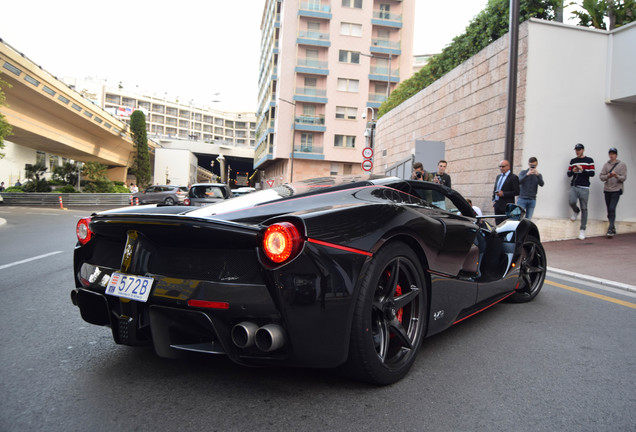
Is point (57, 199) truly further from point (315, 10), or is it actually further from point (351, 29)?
point (351, 29)

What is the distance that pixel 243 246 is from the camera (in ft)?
6.61

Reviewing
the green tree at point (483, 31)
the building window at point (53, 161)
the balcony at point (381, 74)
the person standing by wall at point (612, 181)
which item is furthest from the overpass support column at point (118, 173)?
the person standing by wall at point (612, 181)

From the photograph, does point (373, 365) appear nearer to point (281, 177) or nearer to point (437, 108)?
point (437, 108)

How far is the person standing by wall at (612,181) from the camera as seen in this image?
9.31 meters

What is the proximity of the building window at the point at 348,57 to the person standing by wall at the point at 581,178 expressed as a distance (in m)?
41.5

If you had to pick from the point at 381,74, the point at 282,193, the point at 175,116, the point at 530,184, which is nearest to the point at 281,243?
the point at 282,193

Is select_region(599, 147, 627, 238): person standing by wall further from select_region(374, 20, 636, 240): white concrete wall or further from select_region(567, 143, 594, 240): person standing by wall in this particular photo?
select_region(374, 20, 636, 240): white concrete wall

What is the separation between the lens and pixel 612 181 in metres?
9.41

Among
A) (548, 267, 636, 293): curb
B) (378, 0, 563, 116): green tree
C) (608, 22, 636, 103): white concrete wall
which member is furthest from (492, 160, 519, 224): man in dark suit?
(378, 0, 563, 116): green tree

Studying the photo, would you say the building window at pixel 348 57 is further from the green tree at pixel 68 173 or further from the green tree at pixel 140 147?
the green tree at pixel 68 173

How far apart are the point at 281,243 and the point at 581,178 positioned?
31.5 ft

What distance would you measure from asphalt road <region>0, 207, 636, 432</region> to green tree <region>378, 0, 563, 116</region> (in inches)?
426

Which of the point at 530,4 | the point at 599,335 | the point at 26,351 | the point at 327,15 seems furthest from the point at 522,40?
the point at 327,15

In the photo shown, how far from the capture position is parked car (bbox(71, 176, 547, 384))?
195 centimetres
